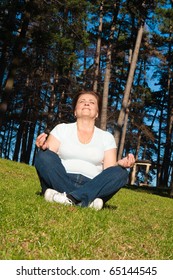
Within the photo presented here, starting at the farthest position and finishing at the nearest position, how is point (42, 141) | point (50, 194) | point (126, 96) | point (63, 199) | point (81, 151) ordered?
point (126, 96) < point (81, 151) < point (50, 194) < point (63, 199) < point (42, 141)

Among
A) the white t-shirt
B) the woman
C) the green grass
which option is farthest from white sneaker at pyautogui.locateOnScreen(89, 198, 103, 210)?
the white t-shirt

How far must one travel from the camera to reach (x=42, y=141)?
494 centimetres

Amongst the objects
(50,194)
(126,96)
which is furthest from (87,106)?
(126,96)

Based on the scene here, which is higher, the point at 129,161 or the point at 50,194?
the point at 129,161

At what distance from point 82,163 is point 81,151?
0.16m

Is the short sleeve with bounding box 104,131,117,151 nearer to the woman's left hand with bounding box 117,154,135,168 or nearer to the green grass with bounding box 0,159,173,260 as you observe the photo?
the woman's left hand with bounding box 117,154,135,168

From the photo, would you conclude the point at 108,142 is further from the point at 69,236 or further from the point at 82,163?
the point at 69,236

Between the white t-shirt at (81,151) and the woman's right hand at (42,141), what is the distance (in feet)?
1.20

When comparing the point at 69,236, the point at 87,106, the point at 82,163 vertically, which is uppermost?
the point at 87,106

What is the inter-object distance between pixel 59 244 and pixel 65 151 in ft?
7.71

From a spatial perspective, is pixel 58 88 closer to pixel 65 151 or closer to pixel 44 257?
pixel 65 151

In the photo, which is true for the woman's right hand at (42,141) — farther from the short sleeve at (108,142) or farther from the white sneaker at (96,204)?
the white sneaker at (96,204)

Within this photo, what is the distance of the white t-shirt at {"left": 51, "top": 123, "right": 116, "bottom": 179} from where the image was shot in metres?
5.39

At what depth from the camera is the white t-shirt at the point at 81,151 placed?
5387mm
